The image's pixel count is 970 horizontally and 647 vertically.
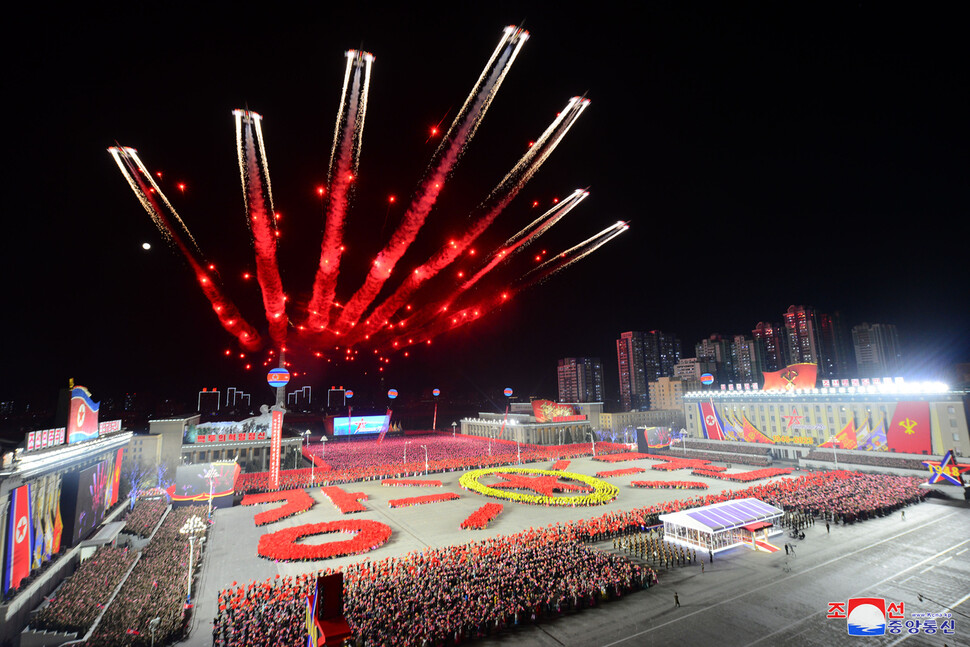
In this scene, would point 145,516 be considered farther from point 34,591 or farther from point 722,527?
point 722,527

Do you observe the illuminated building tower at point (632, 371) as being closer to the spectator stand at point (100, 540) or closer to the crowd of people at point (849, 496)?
the crowd of people at point (849, 496)

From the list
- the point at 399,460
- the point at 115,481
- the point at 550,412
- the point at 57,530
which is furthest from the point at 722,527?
the point at 550,412

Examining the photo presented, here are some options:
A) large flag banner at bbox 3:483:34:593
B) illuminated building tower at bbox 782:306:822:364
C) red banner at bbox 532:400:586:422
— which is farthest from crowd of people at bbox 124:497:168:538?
illuminated building tower at bbox 782:306:822:364

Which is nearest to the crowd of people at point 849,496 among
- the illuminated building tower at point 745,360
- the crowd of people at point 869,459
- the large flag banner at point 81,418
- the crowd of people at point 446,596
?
the crowd of people at point 869,459

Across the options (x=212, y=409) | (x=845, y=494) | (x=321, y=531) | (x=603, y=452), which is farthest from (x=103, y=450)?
(x=212, y=409)

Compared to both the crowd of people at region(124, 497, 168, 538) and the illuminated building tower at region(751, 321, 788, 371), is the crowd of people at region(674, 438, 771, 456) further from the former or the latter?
the illuminated building tower at region(751, 321, 788, 371)
